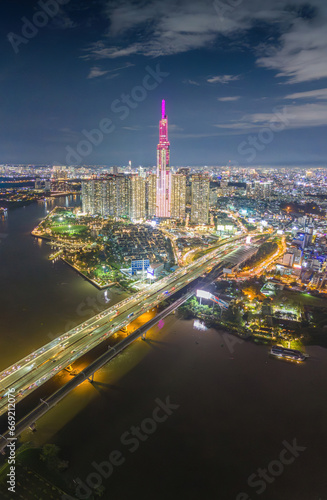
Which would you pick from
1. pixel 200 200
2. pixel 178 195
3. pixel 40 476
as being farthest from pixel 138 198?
pixel 40 476

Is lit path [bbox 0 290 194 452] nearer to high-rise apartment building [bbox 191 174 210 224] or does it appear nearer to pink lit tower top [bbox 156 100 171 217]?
high-rise apartment building [bbox 191 174 210 224]

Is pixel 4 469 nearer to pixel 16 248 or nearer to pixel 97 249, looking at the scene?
pixel 97 249

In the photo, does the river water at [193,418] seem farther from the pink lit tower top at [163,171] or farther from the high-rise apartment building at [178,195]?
the pink lit tower top at [163,171]

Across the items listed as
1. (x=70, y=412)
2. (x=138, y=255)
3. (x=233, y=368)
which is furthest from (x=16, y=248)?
(x=233, y=368)

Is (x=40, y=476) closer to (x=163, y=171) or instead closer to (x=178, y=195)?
(x=178, y=195)

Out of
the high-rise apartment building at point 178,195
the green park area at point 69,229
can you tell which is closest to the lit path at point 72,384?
the green park area at point 69,229
